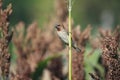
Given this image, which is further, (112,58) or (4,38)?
(4,38)

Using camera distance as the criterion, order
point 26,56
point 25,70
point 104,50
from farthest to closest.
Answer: point 26,56, point 25,70, point 104,50

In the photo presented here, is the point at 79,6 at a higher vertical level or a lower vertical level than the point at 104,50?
lower

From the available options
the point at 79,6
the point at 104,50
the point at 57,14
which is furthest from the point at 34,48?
the point at 79,6

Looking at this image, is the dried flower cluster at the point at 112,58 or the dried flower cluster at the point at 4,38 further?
the dried flower cluster at the point at 4,38

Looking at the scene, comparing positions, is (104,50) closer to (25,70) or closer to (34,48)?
(25,70)


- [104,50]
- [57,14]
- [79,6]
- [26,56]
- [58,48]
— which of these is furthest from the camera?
[79,6]

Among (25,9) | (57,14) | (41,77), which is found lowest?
(25,9)

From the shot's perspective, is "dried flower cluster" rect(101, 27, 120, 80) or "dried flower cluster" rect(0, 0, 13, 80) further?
"dried flower cluster" rect(0, 0, 13, 80)

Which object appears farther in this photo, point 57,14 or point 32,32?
point 57,14

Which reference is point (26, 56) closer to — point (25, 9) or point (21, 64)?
point (21, 64)
